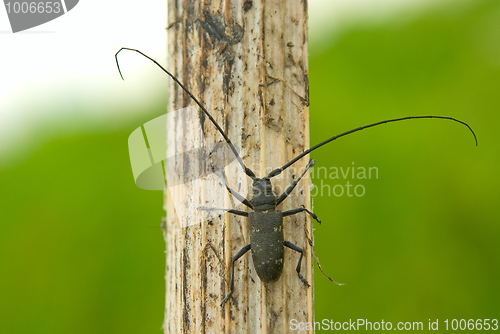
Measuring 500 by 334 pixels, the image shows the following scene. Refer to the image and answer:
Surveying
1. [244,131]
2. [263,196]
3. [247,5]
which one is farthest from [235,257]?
[247,5]

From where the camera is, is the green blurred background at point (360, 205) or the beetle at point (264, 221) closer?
the beetle at point (264, 221)

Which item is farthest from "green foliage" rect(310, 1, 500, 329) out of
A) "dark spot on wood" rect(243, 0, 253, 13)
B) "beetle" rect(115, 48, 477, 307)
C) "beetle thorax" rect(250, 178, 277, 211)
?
"dark spot on wood" rect(243, 0, 253, 13)

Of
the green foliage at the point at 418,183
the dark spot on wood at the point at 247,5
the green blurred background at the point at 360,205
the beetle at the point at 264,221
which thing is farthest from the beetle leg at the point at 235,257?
the green blurred background at the point at 360,205

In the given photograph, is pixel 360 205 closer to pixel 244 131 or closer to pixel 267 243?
pixel 267 243

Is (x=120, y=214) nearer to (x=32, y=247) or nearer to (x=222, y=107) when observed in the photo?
(x=32, y=247)

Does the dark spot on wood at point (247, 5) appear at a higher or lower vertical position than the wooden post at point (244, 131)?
higher

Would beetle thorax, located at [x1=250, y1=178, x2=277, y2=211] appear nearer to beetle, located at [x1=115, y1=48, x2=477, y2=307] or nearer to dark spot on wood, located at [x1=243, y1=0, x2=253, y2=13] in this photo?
beetle, located at [x1=115, y1=48, x2=477, y2=307]

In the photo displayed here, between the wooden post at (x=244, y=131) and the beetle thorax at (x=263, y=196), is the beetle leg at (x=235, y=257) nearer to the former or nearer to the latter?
the wooden post at (x=244, y=131)
